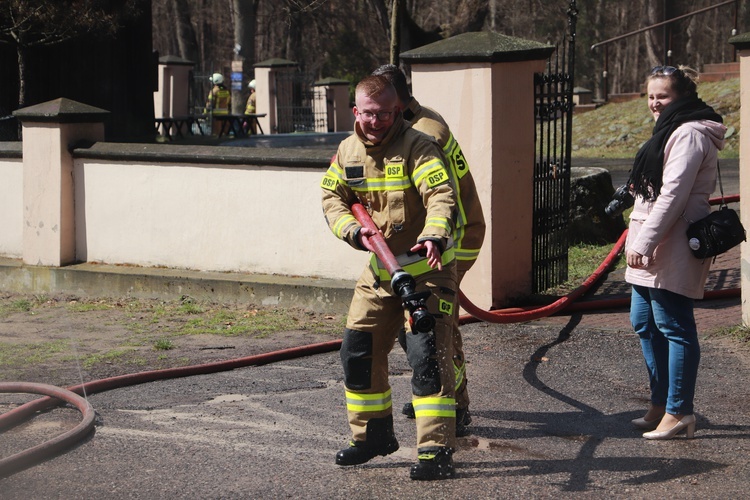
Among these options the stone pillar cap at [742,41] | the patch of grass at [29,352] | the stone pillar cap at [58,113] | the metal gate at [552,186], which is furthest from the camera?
the stone pillar cap at [58,113]

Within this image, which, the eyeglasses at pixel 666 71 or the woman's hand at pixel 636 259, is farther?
the eyeglasses at pixel 666 71

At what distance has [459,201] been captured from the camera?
5.26 metres

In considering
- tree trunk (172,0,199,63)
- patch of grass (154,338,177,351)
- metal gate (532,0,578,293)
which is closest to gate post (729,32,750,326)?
metal gate (532,0,578,293)

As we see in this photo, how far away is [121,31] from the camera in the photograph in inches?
950

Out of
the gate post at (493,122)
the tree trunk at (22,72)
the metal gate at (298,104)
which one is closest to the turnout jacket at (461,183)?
the gate post at (493,122)

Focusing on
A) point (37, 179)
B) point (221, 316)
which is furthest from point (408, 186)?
point (37, 179)

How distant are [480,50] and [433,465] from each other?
4137 mm

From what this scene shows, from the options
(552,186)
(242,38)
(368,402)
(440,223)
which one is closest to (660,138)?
(440,223)

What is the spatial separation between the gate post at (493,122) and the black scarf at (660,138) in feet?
9.69

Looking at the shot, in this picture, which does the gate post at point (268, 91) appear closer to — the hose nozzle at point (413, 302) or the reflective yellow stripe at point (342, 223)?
the reflective yellow stripe at point (342, 223)

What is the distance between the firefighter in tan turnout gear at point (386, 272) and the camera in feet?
15.4

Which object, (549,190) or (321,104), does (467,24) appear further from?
(549,190)

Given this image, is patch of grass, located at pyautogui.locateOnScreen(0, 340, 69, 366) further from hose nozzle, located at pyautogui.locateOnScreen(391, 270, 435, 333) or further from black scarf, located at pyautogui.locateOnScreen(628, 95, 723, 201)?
black scarf, located at pyautogui.locateOnScreen(628, 95, 723, 201)

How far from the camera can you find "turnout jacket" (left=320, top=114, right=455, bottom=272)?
471 cm
